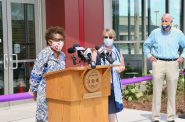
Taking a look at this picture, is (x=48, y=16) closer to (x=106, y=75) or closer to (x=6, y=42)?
(x=6, y=42)

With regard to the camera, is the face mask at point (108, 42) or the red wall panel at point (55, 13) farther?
the red wall panel at point (55, 13)

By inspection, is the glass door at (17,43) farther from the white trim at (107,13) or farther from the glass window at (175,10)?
the glass window at (175,10)

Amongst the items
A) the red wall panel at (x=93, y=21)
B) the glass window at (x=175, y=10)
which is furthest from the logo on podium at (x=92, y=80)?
the glass window at (x=175, y=10)

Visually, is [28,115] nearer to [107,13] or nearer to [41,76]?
[107,13]

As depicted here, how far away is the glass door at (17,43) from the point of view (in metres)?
8.05

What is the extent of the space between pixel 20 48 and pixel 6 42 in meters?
0.40

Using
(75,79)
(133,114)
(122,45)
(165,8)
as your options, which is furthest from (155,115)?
(165,8)

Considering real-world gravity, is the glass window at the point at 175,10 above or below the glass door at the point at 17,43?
above

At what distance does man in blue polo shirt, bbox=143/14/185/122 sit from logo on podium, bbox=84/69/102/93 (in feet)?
9.23

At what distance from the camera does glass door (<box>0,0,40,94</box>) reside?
8055 millimetres

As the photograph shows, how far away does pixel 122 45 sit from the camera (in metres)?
10.4

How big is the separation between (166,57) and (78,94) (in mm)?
3146

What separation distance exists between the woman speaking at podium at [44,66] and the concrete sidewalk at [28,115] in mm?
2977

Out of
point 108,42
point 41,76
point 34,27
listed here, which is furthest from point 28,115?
point 41,76
